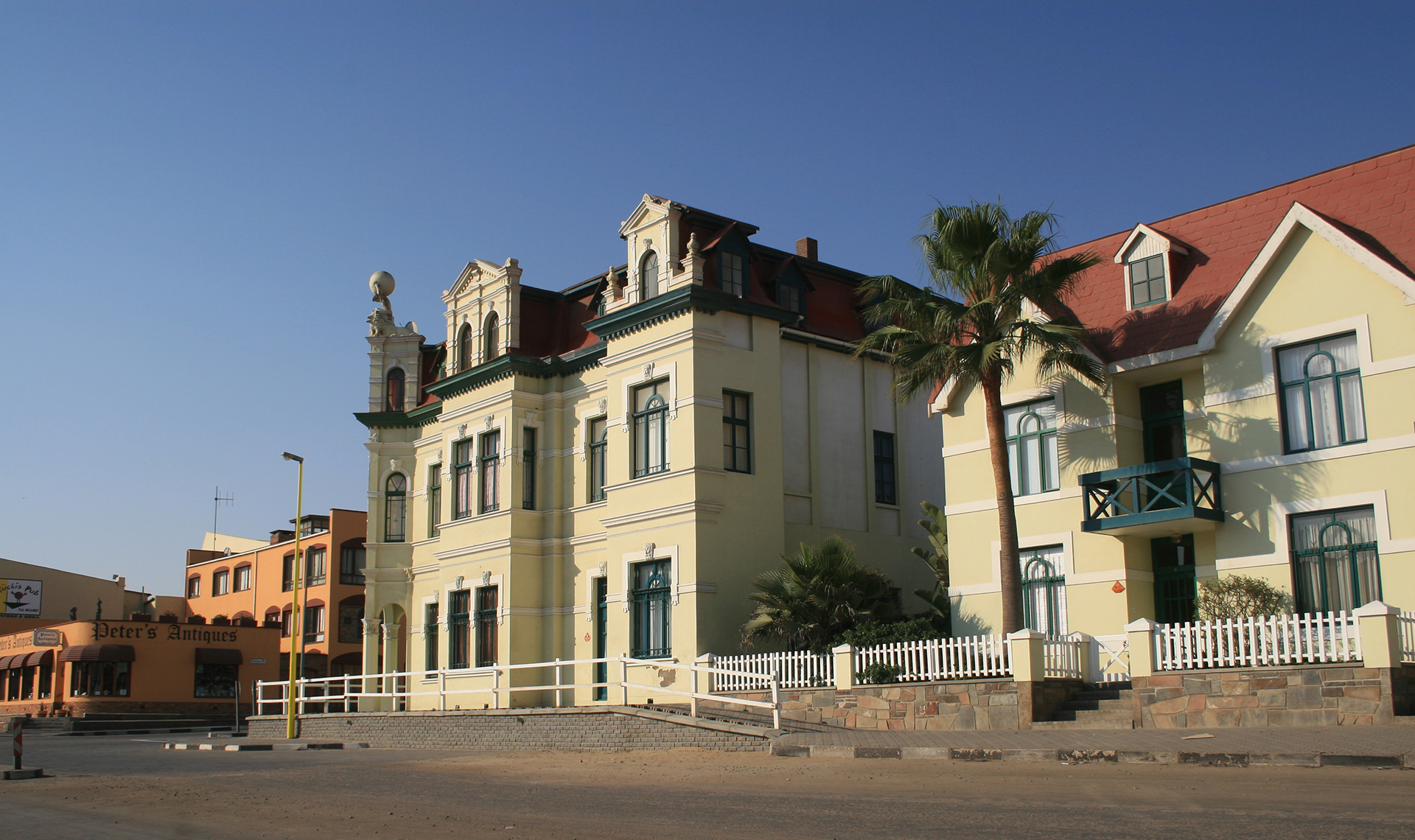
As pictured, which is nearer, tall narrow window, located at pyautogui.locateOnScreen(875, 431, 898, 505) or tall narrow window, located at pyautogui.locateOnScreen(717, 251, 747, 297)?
tall narrow window, located at pyautogui.locateOnScreen(717, 251, 747, 297)

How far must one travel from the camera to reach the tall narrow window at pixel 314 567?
208 ft

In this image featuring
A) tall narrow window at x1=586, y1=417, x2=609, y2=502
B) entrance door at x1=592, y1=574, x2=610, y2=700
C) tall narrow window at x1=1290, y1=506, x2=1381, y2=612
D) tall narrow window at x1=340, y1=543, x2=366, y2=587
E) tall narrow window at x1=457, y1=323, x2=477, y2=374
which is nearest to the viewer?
tall narrow window at x1=1290, y1=506, x2=1381, y2=612

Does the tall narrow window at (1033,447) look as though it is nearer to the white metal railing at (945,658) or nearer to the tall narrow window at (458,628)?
the white metal railing at (945,658)

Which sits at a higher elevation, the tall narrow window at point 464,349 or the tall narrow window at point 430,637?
the tall narrow window at point 464,349

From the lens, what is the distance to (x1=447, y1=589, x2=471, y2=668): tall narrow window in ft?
105

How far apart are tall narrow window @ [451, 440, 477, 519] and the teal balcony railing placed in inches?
663

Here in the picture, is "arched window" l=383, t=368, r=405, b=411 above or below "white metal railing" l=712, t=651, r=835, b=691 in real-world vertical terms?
above

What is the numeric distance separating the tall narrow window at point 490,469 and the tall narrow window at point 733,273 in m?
7.81

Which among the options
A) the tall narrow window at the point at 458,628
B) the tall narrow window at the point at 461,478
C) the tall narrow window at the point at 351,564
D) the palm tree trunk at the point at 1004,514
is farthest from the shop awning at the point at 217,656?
the palm tree trunk at the point at 1004,514

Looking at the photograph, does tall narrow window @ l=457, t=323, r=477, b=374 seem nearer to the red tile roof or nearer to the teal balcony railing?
the red tile roof

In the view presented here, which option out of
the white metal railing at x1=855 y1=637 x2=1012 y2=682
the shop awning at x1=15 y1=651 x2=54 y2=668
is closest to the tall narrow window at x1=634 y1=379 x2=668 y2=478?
the white metal railing at x1=855 y1=637 x2=1012 y2=682

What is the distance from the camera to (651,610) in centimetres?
2678

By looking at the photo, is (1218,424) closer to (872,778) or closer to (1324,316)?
(1324,316)

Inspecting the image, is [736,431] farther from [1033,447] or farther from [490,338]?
[490,338]
